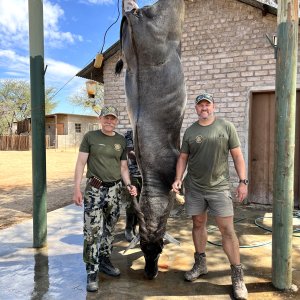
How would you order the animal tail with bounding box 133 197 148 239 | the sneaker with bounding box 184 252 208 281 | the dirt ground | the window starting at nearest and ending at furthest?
the animal tail with bounding box 133 197 148 239 → the sneaker with bounding box 184 252 208 281 → the dirt ground → the window

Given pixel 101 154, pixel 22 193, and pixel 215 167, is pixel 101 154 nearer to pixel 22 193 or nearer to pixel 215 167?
pixel 215 167

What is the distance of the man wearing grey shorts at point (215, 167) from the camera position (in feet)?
10.8

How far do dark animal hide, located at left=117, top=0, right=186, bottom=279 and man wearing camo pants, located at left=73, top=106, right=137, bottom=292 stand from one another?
32 cm

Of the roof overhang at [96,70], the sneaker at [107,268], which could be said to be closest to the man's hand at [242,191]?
the sneaker at [107,268]

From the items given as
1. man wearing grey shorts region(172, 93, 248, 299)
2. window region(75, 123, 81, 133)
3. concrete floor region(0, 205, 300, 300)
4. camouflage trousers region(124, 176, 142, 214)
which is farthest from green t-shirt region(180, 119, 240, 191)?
window region(75, 123, 81, 133)

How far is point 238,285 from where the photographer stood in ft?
11.0

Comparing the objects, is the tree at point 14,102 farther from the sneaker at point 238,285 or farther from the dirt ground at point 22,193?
the sneaker at point 238,285

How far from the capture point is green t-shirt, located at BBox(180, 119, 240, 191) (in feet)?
10.8

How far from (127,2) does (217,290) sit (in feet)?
9.30

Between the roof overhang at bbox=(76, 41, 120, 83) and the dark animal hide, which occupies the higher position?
A: the roof overhang at bbox=(76, 41, 120, 83)

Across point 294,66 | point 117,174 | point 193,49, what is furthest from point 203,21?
point 117,174

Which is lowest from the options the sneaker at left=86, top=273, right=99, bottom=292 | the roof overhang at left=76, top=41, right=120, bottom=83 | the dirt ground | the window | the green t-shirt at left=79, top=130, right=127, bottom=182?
the dirt ground

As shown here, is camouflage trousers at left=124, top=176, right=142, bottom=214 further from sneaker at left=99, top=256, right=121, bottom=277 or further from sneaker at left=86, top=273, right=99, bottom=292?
sneaker at left=86, top=273, right=99, bottom=292

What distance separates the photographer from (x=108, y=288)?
3578mm
